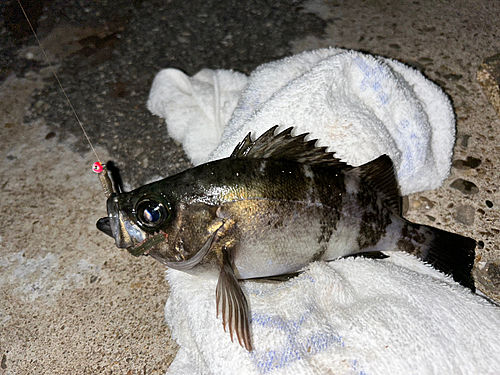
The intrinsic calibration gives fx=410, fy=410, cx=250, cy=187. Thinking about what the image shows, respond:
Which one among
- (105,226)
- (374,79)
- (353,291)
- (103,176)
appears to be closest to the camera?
(105,226)

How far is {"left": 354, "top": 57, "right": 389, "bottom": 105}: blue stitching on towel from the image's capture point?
2242mm

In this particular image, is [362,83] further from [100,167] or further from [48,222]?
[48,222]

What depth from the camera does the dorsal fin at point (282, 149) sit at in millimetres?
1748

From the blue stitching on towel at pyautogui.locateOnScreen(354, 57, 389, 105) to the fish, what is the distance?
667mm

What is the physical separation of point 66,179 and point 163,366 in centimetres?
154

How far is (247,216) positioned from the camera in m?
1.62

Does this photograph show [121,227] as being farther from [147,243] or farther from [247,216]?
[247,216]

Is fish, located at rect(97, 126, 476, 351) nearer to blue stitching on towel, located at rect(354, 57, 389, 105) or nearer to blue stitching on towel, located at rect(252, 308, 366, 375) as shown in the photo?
blue stitching on towel, located at rect(252, 308, 366, 375)

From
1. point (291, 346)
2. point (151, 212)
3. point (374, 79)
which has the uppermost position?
point (374, 79)

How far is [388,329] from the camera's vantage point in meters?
1.62

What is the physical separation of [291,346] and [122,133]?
2147 millimetres

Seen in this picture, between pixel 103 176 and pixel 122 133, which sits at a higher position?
pixel 103 176

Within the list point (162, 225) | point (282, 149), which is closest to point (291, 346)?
point (162, 225)

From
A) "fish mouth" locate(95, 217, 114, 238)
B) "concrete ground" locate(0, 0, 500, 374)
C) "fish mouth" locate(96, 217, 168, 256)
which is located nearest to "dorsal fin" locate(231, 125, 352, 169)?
"fish mouth" locate(96, 217, 168, 256)
